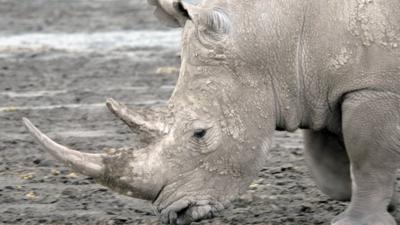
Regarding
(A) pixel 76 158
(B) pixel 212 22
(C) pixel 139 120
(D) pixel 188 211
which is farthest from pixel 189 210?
(B) pixel 212 22

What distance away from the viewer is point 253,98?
7.34 metres

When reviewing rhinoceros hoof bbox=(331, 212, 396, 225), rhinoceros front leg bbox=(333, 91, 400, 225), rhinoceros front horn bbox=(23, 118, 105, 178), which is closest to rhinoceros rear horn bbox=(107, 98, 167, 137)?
rhinoceros front horn bbox=(23, 118, 105, 178)

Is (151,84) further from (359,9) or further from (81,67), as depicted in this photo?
(359,9)

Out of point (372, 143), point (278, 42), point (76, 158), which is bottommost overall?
point (76, 158)

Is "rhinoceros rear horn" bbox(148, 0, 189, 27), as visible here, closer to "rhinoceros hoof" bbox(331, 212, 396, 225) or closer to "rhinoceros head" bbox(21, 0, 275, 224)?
"rhinoceros head" bbox(21, 0, 275, 224)

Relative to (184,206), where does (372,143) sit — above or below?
above

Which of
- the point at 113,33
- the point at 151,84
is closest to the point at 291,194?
the point at 151,84

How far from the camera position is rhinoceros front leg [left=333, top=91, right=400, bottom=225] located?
286 inches

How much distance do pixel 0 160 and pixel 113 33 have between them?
Result: 8.00 m

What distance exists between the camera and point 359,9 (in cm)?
730

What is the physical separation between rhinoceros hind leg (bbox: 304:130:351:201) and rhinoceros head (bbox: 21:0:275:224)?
0.83m

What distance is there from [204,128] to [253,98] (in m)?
0.33

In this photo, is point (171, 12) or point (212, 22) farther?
point (171, 12)

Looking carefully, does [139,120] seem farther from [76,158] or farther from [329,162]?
[329,162]
